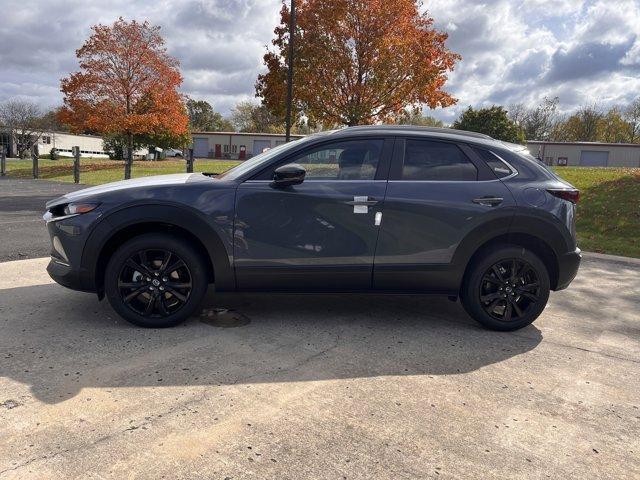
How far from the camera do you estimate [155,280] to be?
3.96m

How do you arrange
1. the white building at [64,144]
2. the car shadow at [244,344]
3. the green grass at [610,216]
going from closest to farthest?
1. the car shadow at [244,344]
2. the green grass at [610,216]
3. the white building at [64,144]

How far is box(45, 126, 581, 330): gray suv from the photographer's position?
3900mm

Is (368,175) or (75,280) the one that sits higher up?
(368,175)

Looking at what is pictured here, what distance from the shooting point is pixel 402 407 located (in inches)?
115

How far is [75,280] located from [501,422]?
10.7ft

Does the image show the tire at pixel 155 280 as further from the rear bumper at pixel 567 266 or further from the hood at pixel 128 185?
the rear bumper at pixel 567 266

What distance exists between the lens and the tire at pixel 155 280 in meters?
3.89

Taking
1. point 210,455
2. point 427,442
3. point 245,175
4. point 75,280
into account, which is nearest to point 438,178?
point 245,175

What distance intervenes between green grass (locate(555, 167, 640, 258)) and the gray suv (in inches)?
206

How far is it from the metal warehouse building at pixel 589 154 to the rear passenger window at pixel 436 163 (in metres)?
55.2

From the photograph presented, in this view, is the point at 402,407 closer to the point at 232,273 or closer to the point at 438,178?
the point at 232,273

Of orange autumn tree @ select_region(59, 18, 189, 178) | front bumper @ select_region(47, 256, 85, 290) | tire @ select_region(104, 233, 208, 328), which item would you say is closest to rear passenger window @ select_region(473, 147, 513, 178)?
tire @ select_region(104, 233, 208, 328)

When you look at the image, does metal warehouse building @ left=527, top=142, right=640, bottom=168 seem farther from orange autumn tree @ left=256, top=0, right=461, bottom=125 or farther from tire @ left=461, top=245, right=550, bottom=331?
tire @ left=461, top=245, right=550, bottom=331

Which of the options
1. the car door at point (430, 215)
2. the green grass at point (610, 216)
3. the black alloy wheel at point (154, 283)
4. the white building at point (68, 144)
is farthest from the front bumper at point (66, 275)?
the white building at point (68, 144)
